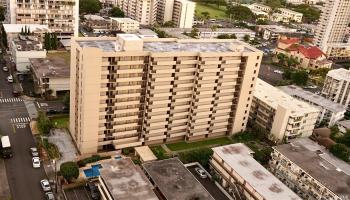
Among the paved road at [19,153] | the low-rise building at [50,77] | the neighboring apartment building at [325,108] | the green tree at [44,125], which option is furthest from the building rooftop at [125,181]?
the neighboring apartment building at [325,108]

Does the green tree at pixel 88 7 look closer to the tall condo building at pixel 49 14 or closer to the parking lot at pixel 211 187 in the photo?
the tall condo building at pixel 49 14

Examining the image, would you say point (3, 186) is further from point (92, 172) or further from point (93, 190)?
point (93, 190)

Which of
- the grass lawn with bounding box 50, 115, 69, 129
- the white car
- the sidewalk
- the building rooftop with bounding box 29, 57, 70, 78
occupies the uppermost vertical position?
the building rooftop with bounding box 29, 57, 70, 78

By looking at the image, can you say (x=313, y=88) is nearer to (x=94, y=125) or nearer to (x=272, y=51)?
(x=272, y=51)

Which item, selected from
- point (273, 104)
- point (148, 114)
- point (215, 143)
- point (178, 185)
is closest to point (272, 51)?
point (273, 104)

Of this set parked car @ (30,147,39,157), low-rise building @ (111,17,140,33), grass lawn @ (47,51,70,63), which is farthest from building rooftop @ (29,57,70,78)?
low-rise building @ (111,17,140,33)

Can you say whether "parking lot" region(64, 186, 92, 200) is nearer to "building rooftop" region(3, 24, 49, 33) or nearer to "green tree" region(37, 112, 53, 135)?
"green tree" region(37, 112, 53, 135)
